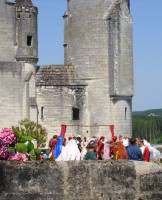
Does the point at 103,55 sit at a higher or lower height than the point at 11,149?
higher

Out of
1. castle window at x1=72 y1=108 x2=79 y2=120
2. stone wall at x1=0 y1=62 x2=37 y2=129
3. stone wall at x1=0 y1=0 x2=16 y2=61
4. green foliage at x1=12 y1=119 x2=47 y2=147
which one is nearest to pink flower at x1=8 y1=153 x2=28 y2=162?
green foliage at x1=12 y1=119 x2=47 y2=147

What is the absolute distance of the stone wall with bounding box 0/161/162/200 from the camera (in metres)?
8.77

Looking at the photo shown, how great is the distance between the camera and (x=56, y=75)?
4394cm

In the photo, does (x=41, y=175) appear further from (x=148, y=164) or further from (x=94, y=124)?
(x=94, y=124)

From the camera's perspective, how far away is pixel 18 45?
42906 millimetres

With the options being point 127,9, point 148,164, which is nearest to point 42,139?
point 127,9

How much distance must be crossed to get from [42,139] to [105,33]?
8.41 meters

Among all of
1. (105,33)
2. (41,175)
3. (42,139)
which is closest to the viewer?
(41,175)

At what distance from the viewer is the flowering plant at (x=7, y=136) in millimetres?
9375

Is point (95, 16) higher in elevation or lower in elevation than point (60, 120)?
higher

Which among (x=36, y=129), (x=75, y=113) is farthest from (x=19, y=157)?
(x=75, y=113)

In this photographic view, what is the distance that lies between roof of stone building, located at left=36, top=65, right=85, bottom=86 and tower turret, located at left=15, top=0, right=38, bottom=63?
1.07 meters

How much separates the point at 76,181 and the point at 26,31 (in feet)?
114

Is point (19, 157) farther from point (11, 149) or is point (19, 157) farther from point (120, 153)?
point (120, 153)
